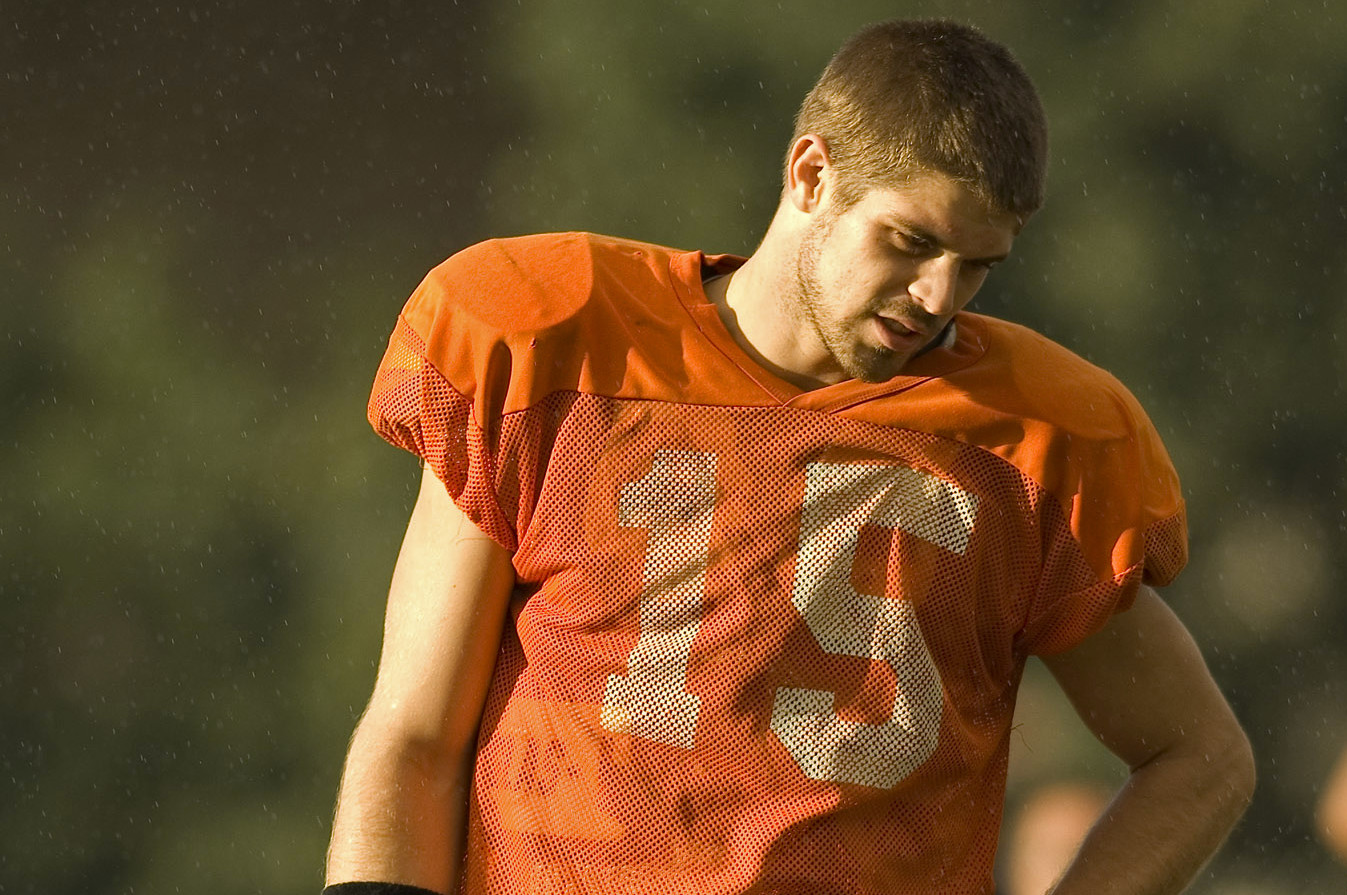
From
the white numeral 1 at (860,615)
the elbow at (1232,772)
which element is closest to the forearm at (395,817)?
the white numeral 1 at (860,615)

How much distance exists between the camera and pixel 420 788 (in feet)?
4.75

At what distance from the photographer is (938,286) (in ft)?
4.52

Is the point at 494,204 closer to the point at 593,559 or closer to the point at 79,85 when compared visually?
the point at 79,85

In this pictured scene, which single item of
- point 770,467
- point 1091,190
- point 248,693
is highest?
point 770,467

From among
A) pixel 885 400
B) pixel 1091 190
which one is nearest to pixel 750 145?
pixel 1091 190

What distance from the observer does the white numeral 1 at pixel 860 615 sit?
1398 mm

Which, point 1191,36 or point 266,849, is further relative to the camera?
point 1191,36

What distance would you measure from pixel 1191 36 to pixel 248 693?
390 cm

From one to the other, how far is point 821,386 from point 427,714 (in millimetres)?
427

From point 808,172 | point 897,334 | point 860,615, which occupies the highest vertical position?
point 808,172

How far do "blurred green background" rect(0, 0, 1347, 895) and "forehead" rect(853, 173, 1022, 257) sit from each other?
153 inches

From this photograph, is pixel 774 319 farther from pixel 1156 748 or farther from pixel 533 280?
pixel 1156 748

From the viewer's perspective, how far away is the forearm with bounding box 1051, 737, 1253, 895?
149cm

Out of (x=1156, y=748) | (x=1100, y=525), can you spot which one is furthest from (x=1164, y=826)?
(x=1100, y=525)
